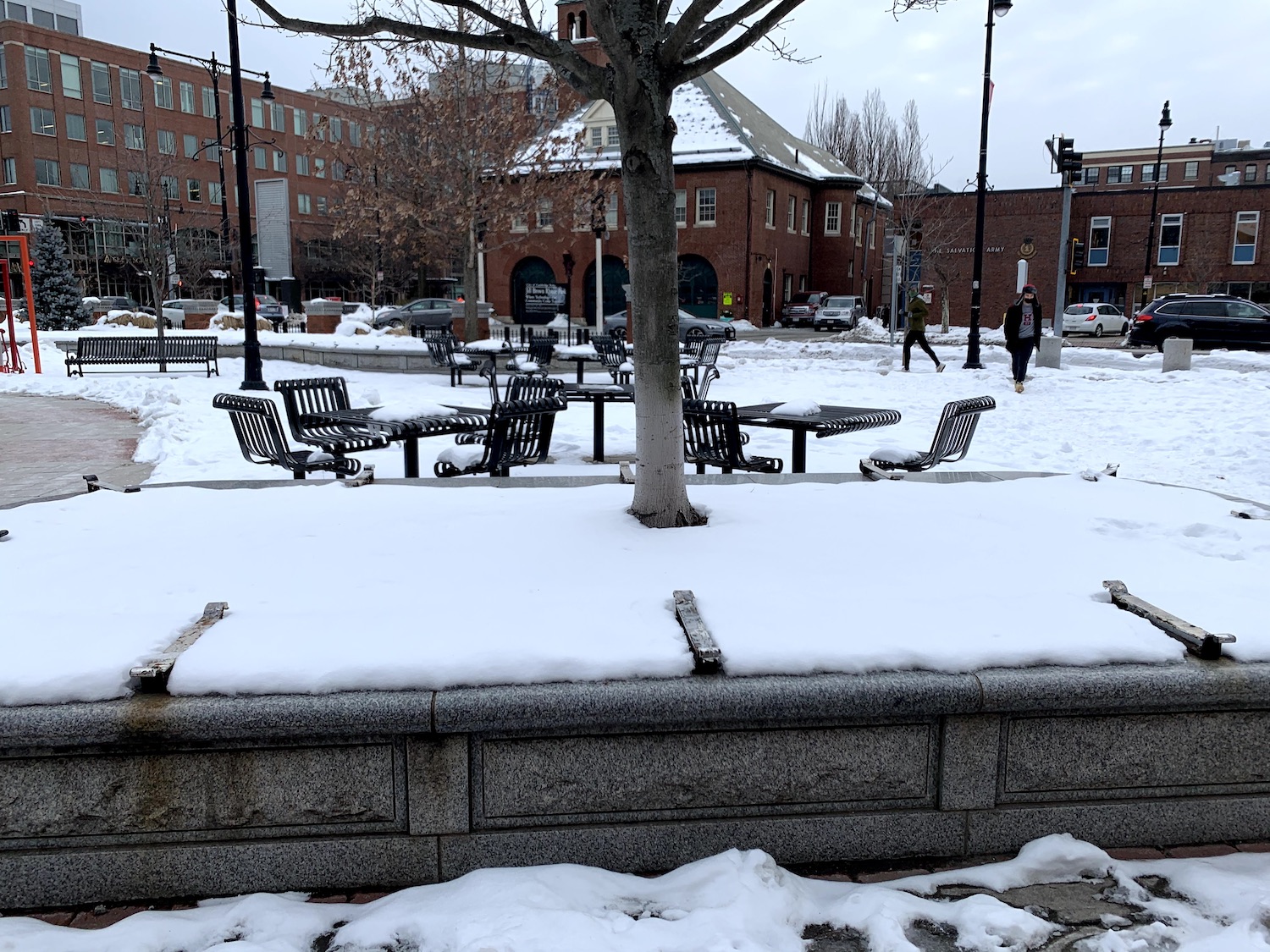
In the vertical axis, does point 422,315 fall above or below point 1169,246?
below

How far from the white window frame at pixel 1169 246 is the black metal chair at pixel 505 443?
52.0 m

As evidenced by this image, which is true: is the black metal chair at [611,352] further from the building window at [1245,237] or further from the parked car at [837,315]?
the building window at [1245,237]

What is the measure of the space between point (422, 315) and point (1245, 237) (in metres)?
40.9

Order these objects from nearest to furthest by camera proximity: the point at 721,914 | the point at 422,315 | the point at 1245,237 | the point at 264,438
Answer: the point at 721,914 → the point at 264,438 → the point at 422,315 → the point at 1245,237

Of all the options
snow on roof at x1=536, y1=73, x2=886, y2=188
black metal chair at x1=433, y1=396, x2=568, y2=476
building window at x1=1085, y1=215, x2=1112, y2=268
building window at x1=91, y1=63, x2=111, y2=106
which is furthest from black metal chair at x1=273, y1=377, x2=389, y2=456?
building window at x1=91, y1=63, x2=111, y2=106

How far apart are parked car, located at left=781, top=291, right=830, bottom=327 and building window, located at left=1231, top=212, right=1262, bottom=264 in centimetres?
2105

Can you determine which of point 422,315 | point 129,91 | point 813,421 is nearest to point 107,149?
point 129,91

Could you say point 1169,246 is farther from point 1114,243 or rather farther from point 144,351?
point 144,351

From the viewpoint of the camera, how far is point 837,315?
4544cm

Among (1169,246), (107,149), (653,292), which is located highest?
(107,149)

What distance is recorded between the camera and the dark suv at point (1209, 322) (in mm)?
28016

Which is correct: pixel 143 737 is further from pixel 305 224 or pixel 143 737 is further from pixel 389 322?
pixel 305 224

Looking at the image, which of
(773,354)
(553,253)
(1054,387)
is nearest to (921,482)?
(1054,387)

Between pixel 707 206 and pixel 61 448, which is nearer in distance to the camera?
pixel 61 448
